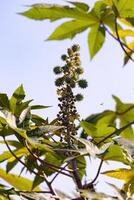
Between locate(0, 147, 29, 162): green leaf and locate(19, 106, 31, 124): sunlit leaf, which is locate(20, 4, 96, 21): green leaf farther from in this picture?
locate(0, 147, 29, 162): green leaf

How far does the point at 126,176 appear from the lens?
188 centimetres

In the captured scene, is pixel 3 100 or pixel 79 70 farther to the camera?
pixel 79 70

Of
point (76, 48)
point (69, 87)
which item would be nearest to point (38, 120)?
point (69, 87)

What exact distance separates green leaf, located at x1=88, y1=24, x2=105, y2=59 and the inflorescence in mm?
307

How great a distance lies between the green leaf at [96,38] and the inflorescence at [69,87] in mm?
307

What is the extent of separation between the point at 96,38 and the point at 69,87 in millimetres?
372

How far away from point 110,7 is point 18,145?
765 mm

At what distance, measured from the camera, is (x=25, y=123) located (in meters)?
1.91

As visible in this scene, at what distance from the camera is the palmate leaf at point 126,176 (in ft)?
6.06

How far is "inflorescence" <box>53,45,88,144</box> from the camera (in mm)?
2121

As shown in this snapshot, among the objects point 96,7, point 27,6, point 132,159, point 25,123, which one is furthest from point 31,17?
point 132,159

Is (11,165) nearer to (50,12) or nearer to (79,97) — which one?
(79,97)

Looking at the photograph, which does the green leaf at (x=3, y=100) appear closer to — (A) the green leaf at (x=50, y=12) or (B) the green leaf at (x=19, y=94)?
(B) the green leaf at (x=19, y=94)

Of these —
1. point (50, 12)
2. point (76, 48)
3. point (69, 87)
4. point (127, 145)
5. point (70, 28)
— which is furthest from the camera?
point (76, 48)
